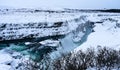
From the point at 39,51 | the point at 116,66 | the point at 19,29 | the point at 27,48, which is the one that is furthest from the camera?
the point at 19,29

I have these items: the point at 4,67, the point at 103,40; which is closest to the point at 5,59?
the point at 4,67

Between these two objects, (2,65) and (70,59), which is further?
(2,65)

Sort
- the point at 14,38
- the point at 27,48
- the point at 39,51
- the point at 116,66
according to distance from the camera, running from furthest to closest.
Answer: the point at 14,38
the point at 27,48
the point at 39,51
the point at 116,66

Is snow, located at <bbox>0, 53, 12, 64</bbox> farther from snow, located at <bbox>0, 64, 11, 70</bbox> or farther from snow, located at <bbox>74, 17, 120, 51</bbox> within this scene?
snow, located at <bbox>74, 17, 120, 51</bbox>

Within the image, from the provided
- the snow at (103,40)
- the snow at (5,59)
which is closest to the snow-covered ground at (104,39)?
the snow at (103,40)

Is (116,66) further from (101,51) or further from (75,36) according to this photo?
(75,36)

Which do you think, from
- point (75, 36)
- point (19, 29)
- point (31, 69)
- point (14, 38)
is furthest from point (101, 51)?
point (19, 29)

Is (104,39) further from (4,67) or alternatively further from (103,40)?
(4,67)

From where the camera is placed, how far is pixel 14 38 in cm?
2834

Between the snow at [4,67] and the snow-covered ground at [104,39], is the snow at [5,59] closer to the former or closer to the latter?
the snow at [4,67]

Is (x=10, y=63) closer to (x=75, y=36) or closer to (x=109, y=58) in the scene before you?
(x=109, y=58)

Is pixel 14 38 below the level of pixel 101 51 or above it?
below

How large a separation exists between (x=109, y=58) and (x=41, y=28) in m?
21.8

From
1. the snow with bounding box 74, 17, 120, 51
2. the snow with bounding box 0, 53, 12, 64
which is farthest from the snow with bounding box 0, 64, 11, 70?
the snow with bounding box 74, 17, 120, 51
